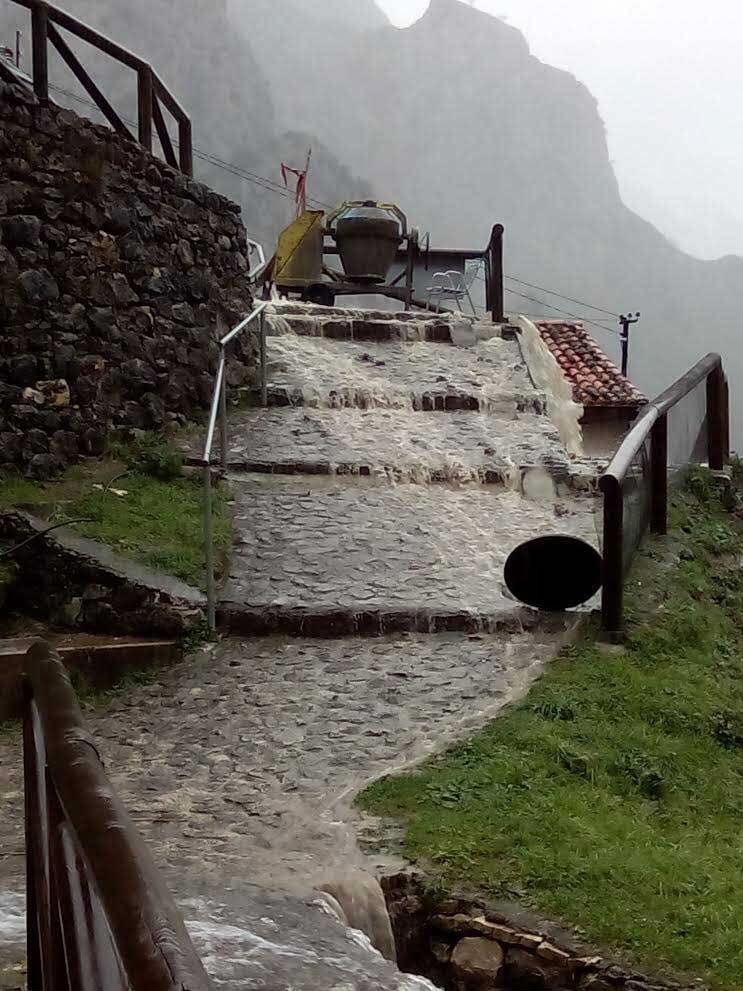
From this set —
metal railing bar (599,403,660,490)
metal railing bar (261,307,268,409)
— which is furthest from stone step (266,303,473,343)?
metal railing bar (599,403,660,490)

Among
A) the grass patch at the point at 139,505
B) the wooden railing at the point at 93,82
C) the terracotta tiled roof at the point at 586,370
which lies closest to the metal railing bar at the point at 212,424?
the grass patch at the point at 139,505

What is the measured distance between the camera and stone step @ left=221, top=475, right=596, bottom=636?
5641 millimetres

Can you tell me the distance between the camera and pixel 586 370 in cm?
1420

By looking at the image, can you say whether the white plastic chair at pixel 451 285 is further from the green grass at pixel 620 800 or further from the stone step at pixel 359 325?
the green grass at pixel 620 800

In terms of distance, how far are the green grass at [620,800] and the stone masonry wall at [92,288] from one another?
158 inches

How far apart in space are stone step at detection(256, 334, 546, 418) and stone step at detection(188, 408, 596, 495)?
0.65 ft

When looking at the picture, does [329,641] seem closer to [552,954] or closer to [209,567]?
[209,567]

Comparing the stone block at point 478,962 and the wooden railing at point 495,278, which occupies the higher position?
the wooden railing at point 495,278

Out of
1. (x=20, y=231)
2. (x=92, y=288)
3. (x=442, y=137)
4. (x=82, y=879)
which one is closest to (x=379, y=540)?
(x=92, y=288)

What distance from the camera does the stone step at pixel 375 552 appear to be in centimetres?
564

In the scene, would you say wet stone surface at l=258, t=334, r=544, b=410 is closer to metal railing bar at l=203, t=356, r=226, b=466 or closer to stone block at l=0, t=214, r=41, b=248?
metal railing bar at l=203, t=356, r=226, b=466

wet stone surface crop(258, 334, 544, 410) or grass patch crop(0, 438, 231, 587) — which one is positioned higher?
wet stone surface crop(258, 334, 544, 410)

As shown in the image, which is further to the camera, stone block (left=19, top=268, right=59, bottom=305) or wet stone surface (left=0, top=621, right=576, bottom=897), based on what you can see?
stone block (left=19, top=268, right=59, bottom=305)

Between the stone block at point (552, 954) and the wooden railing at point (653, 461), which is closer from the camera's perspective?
the stone block at point (552, 954)
